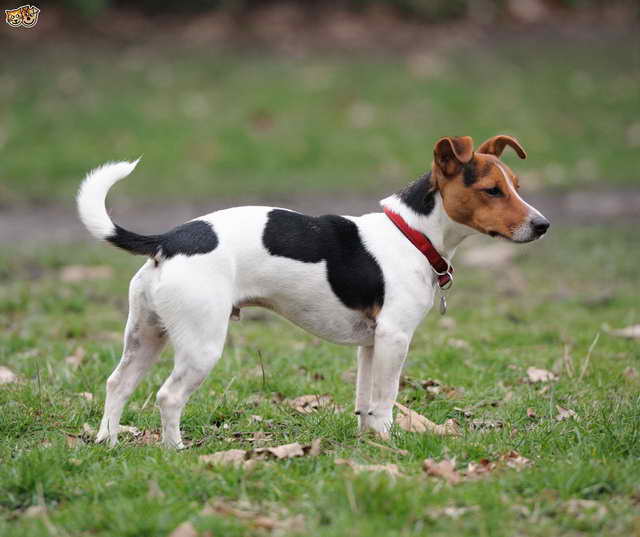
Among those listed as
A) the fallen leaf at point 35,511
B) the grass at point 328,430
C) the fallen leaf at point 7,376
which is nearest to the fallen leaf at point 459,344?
the grass at point 328,430

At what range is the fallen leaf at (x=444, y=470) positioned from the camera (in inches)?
133

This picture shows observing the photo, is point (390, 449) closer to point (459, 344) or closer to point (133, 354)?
point (133, 354)

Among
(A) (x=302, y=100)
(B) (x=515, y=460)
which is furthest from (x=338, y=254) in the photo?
(A) (x=302, y=100)

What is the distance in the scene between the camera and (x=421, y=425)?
13.6 feet

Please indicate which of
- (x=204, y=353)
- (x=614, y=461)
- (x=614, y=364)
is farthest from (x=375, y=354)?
(x=614, y=364)

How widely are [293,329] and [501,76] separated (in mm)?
9620

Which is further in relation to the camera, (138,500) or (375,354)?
(375,354)

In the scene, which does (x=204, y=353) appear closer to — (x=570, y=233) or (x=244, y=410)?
(x=244, y=410)

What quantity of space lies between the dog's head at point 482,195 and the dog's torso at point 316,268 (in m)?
0.32

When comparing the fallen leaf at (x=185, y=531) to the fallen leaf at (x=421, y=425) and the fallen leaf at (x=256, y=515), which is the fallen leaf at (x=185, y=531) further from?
the fallen leaf at (x=421, y=425)

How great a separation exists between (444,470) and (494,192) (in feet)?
4.42

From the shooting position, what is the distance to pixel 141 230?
31.9 feet

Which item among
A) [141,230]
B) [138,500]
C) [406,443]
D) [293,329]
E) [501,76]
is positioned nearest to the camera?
[138,500]

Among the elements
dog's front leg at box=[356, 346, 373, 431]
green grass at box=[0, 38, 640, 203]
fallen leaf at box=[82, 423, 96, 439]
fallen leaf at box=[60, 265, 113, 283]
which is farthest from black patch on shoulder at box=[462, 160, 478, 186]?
green grass at box=[0, 38, 640, 203]
